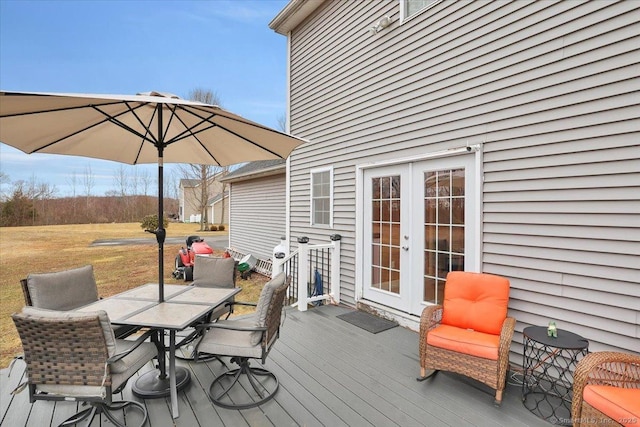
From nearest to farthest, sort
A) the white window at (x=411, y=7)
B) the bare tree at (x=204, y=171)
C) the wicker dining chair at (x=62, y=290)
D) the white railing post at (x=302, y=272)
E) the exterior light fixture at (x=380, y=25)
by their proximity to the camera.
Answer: the wicker dining chair at (x=62, y=290)
the white window at (x=411, y=7)
the exterior light fixture at (x=380, y=25)
the white railing post at (x=302, y=272)
the bare tree at (x=204, y=171)

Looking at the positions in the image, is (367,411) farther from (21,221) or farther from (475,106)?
(21,221)

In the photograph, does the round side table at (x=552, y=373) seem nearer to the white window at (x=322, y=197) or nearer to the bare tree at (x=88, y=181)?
the white window at (x=322, y=197)

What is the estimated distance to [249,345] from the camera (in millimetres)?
2473

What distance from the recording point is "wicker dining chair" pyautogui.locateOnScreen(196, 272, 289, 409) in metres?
2.43

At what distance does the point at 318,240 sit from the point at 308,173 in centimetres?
126

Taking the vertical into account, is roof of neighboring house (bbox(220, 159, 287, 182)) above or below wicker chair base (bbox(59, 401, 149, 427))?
above

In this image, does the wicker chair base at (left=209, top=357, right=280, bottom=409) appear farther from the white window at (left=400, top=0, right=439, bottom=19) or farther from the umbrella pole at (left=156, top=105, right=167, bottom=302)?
the white window at (left=400, top=0, right=439, bottom=19)

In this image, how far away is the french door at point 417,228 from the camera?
3.51 m

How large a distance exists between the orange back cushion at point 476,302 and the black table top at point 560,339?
32cm

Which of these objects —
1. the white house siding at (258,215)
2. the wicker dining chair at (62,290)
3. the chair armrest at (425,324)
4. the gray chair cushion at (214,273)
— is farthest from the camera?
the white house siding at (258,215)

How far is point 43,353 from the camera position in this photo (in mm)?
1863

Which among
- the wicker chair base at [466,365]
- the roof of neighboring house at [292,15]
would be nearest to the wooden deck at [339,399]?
the wicker chair base at [466,365]

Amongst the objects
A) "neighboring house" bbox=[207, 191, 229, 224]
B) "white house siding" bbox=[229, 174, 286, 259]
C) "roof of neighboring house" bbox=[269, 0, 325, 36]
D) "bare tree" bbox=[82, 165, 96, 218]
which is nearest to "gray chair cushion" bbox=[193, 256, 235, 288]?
"roof of neighboring house" bbox=[269, 0, 325, 36]

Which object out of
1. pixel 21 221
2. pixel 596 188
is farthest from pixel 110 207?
pixel 596 188
